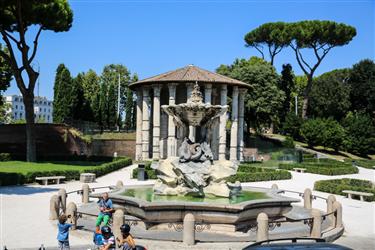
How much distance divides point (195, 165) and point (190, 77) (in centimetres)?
2932

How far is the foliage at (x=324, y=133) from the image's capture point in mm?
54662

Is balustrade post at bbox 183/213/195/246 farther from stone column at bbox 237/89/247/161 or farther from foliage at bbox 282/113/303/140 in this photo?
foliage at bbox 282/113/303/140

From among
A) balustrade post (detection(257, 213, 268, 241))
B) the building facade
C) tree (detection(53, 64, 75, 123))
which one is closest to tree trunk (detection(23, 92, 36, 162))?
tree (detection(53, 64, 75, 123))

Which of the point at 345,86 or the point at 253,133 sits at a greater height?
the point at 345,86

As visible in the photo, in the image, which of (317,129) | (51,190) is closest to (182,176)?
(51,190)

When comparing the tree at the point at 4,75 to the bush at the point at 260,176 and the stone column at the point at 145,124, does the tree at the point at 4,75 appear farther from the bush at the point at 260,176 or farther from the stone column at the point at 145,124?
the bush at the point at 260,176

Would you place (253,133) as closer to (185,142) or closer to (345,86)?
(345,86)

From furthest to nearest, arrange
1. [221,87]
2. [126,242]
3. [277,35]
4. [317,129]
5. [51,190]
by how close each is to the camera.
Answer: [277,35] → [317,129] → [221,87] → [51,190] → [126,242]

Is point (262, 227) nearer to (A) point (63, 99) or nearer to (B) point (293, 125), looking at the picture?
(B) point (293, 125)

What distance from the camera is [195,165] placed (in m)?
15.6

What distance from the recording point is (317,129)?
55.3 m

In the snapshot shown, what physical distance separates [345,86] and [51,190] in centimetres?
5414

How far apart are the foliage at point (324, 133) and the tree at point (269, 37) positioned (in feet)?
47.5

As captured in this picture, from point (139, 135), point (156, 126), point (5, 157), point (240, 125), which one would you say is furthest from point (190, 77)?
point (5, 157)
